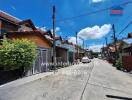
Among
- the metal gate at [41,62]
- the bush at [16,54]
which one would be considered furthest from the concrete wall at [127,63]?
the bush at [16,54]

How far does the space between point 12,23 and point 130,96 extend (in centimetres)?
1814

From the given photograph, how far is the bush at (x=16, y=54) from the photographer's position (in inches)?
546

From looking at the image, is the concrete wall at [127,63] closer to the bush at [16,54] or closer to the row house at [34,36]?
the row house at [34,36]

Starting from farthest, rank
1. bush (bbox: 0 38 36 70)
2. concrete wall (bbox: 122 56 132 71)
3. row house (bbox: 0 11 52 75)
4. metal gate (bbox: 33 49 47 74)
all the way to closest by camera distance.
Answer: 1. concrete wall (bbox: 122 56 132 71)
2. metal gate (bbox: 33 49 47 74)
3. row house (bbox: 0 11 52 75)
4. bush (bbox: 0 38 36 70)

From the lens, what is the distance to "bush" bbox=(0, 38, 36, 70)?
13.9 meters

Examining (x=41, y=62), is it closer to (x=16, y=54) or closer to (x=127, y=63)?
(x=16, y=54)

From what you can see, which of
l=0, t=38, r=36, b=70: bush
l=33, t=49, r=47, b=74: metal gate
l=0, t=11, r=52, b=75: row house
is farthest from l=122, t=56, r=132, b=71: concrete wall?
l=0, t=38, r=36, b=70: bush

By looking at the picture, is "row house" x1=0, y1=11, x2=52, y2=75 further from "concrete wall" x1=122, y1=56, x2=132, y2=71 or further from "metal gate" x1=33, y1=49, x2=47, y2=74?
"concrete wall" x1=122, y1=56, x2=132, y2=71

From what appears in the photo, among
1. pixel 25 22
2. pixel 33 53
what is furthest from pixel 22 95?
pixel 25 22

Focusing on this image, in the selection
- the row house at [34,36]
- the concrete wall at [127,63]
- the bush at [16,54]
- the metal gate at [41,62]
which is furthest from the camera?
the concrete wall at [127,63]

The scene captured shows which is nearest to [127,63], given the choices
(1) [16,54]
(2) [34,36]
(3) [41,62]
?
Answer: (3) [41,62]

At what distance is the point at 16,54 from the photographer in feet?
47.0

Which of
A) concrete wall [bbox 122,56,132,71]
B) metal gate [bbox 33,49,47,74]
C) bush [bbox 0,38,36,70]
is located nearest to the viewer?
bush [bbox 0,38,36,70]

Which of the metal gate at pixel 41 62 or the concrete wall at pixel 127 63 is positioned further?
the concrete wall at pixel 127 63
